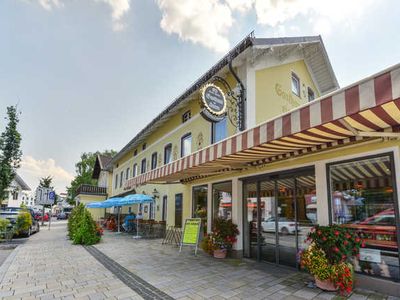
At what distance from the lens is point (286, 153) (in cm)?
666

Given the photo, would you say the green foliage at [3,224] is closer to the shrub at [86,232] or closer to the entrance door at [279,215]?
the shrub at [86,232]

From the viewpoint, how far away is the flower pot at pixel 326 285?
5070 mm

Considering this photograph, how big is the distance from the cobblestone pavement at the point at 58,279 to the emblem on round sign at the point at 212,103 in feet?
17.8

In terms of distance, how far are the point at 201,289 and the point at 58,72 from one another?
14.3 m

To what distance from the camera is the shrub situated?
38.8ft

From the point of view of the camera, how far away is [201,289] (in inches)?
212

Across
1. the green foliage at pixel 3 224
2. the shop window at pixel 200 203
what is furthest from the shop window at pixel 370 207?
the green foliage at pixel 3 224

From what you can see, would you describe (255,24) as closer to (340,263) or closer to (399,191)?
(399,191)

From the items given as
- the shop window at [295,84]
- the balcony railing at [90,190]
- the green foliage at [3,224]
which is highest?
the shop window at [295,84]

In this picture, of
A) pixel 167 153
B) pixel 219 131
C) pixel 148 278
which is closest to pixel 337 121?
pixel 148 278

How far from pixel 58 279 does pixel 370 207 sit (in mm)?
7500

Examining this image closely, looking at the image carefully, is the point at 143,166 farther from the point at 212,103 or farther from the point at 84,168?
the point at 84,168

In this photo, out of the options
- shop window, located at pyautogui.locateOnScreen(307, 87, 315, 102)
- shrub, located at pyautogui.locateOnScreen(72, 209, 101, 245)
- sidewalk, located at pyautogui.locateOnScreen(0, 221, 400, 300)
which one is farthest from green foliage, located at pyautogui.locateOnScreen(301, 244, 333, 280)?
shop window, located at pyautogui.locateOnScreen(307, 87, 315, 102)

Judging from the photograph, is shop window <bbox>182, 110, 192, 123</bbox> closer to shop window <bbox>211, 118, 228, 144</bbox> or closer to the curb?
shop window <bbox>211, 118, 228, 144</bbox>
